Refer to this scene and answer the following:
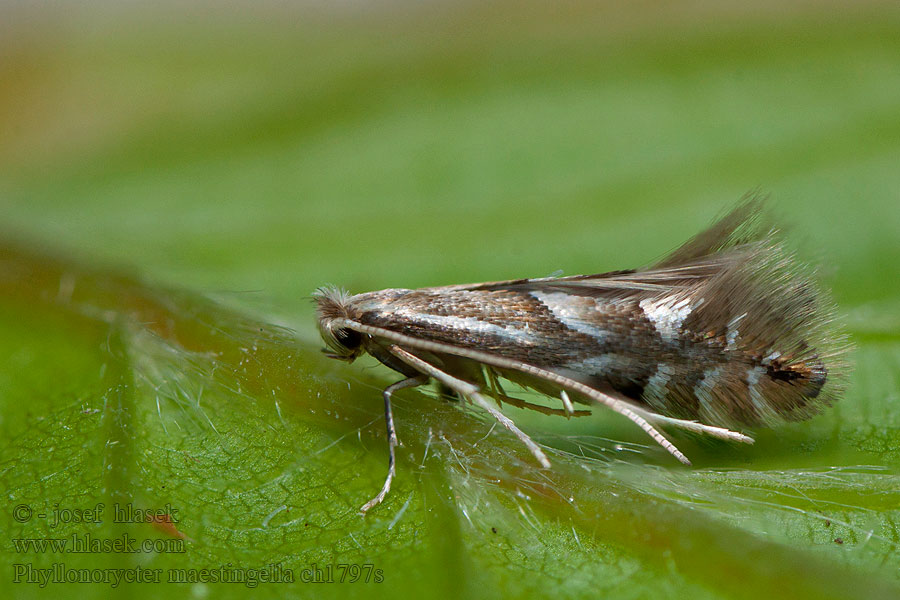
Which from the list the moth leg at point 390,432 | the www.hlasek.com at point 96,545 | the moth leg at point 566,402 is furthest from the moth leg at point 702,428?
the www.hlasek.com at point 96,545

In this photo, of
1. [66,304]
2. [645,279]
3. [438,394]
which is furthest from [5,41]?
[645,279]

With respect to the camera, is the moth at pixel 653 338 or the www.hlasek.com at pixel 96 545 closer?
the www.hlasek.com at pixel 96 545

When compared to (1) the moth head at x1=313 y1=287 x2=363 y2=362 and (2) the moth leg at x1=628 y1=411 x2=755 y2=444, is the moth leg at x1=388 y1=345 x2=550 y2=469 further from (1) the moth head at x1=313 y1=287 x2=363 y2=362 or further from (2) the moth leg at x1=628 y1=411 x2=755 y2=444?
(2) the moth leg at x1=628 y1=411 x2=755 y2=444

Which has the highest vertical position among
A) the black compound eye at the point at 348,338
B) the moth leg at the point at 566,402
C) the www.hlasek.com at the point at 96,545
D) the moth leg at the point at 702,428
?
the black compound eye at the point at 348,338

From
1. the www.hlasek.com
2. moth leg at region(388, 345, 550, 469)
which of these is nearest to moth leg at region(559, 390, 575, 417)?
moth leg at region(388, 345, 550, 469)

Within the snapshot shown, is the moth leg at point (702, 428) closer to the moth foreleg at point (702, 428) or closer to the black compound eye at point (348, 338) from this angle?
the moth foreleg at point (702, 428)

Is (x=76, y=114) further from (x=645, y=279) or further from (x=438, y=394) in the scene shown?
(x=645, y=279)

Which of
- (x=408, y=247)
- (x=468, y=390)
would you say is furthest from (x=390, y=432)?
(x=408, y=247)
